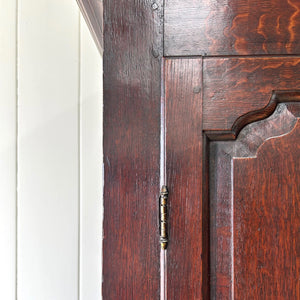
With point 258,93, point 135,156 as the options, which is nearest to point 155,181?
point 135,156

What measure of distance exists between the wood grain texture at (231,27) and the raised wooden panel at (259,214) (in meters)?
0.07

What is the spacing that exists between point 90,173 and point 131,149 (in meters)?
0.34

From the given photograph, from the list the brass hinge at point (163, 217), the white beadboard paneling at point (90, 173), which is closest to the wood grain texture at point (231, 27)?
the brass hinge at point (163, 217)

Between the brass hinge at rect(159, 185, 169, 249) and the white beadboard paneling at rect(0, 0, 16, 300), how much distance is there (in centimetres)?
43

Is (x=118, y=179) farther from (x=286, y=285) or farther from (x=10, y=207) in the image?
(x=10, y=207)

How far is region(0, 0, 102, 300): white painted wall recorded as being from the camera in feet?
2.22

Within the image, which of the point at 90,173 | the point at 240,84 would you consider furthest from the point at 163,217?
the point at 90,173

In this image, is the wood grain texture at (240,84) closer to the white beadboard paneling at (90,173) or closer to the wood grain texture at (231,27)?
the wood grain texture at (231,27)

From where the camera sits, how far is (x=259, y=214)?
36 cm

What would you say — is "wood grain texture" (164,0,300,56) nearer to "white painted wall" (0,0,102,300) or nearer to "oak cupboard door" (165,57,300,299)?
"oak cupboard door" (165,57,300,299)

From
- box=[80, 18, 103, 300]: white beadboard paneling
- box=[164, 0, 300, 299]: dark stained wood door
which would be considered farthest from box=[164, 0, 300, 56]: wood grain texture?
box=[80, 18, 103, 300]: white beadboard paneling

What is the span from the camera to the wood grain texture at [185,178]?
14.1 inches

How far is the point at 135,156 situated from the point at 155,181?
0.11ft

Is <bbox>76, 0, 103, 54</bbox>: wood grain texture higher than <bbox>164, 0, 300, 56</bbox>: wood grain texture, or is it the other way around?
<bbox>76, 0, 103, 54</bbox>: wood grain texture
